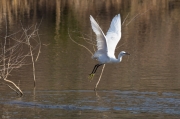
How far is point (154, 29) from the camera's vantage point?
27062 mm

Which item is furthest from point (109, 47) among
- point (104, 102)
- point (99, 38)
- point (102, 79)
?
point (102, 79)

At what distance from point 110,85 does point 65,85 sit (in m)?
1.15

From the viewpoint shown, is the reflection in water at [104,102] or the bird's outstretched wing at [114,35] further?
the bird's outstretched wing at [114,35]

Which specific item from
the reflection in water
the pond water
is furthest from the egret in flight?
the reflection in water

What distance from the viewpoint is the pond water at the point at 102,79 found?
1209 cm

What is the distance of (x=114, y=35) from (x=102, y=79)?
241 centimetres

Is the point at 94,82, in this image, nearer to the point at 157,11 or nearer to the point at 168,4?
the point at 157,11

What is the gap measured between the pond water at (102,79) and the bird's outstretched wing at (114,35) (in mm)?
192

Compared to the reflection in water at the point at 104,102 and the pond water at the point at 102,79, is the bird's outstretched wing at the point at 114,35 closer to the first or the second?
the pond water at the point at 102,79

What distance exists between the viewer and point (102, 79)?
619 inches

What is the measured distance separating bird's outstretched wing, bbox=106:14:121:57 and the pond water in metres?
0.19

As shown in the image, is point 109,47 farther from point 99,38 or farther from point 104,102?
point 104,102

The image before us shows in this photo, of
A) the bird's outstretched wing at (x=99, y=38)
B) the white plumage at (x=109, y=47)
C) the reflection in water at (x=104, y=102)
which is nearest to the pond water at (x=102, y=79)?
the reflection in water at (x=104, y=102)

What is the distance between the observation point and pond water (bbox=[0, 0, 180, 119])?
12.1m
